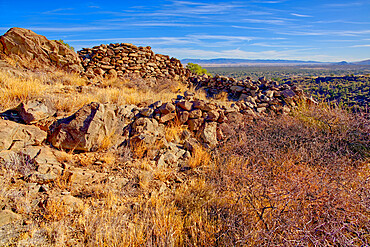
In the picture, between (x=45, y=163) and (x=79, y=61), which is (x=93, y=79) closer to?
(x=79, y=61)

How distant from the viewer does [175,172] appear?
425cm

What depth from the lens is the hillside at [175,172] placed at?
2421 millimetres

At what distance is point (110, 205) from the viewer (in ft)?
9.70

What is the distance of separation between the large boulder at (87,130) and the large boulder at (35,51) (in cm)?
622

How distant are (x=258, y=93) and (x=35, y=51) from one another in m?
9.85

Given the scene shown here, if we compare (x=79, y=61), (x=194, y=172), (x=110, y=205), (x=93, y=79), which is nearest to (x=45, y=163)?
(x=110, y=205)

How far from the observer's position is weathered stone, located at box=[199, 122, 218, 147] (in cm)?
532

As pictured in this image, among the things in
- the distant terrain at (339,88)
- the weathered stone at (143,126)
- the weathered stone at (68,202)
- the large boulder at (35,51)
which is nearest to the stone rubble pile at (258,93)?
the distant terrain at (339,88)

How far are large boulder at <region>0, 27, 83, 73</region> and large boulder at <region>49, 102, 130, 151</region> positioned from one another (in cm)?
622

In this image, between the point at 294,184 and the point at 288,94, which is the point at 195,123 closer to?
the point at 294,184

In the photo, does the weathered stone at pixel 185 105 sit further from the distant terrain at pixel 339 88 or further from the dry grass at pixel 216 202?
the distant terrain at pixel 339 88

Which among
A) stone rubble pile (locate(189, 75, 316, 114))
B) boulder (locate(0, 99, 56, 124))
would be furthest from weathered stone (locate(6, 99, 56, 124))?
stone rubble pile (locate(189, 75, 316, 114))

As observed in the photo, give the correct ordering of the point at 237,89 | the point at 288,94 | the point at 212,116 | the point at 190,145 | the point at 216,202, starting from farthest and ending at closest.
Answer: the point at 237,89 → the point at 288,94 → the point at 212,116 → the point at 190,145 → the point at 216,202

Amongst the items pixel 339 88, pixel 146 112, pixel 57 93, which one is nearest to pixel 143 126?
pixel 146 112
